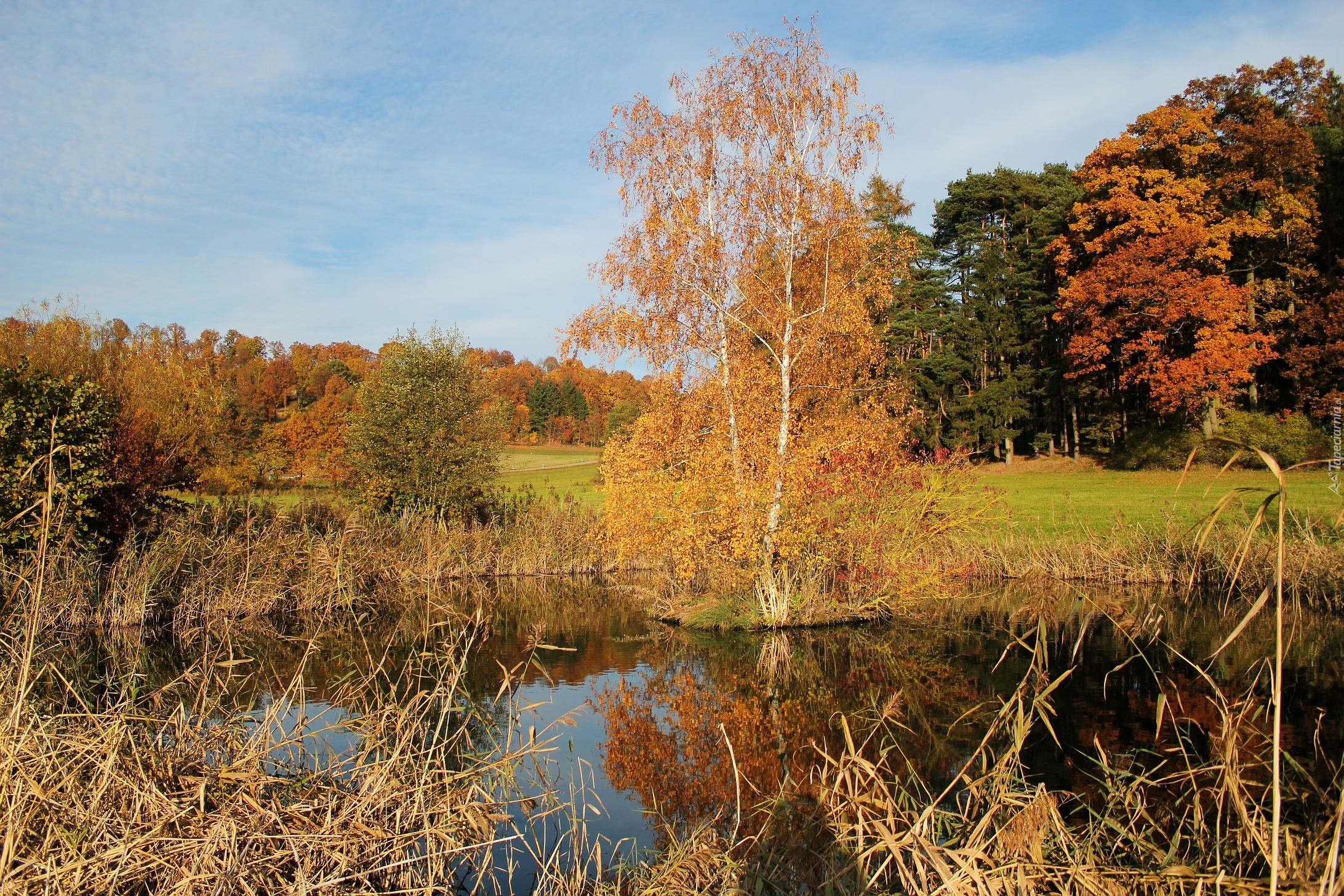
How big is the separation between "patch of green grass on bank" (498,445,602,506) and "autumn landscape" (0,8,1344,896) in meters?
3.52

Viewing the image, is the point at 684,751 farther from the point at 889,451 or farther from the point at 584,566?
the point at 584,566

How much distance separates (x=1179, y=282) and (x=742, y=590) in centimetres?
2585

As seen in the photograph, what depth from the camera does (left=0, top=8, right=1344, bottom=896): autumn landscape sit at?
14.5ft

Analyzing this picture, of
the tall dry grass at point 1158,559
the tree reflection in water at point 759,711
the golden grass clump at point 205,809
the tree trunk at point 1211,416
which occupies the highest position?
the tree trunk at point 1211,416

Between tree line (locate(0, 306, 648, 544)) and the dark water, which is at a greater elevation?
tree line (locate(0, 306, 648, 544))

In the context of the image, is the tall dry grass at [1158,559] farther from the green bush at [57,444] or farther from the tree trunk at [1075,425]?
the tree trunk at [1075,425]

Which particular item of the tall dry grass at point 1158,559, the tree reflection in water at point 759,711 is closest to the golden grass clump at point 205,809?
the tree reflection in water at point 759,711

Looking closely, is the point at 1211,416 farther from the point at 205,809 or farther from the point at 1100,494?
the point at 205,809

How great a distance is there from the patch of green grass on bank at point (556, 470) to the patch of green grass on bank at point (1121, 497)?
14.2 meters

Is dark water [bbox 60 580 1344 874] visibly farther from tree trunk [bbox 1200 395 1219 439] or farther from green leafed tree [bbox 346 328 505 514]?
tree trunk [bbox 1200 395 1219 439]

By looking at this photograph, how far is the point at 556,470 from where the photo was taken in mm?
58844

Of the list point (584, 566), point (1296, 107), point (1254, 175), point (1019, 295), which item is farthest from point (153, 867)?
point (1019, 295)

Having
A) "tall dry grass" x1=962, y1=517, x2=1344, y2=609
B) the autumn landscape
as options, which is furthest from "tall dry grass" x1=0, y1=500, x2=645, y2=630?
"tall dry grass" x1=962, y1=517, x2=1344, y2=609

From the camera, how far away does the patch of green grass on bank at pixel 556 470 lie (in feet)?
124
